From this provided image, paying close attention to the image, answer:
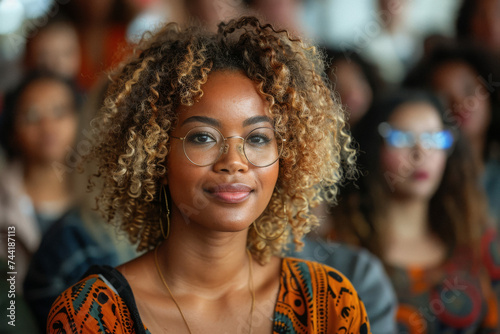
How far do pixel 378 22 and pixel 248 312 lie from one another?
2.15 m

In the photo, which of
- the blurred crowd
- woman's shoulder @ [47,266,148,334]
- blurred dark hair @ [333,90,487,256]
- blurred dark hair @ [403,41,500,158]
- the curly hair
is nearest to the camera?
woman's shoulder @ [47,266,148,334]

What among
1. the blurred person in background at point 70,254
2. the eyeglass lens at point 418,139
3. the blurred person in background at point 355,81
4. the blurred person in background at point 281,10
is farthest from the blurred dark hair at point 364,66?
the blurred person in background at point 70,254

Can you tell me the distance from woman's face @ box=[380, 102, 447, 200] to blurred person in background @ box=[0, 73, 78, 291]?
152 centimetres

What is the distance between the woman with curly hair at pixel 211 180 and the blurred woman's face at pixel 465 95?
168 cm

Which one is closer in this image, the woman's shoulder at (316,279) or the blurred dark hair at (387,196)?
the woman's shoulder at (316,279)

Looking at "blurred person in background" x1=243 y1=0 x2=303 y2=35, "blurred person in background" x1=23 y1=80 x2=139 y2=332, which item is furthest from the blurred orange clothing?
"blurred person in background" x1=243 y1=0 x2=303 y2=35

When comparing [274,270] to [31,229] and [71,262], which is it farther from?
[31,229]

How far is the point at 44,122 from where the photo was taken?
2.76 m

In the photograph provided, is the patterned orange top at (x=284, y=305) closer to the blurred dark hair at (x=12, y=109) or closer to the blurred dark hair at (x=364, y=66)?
the blurred dark hair at (x=12, y=109)

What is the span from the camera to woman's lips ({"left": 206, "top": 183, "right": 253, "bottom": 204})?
134 cm

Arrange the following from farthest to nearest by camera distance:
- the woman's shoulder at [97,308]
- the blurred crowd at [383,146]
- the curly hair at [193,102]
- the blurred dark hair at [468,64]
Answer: the blurred dark hair at [468,64]
the blurred crowd at [383,146]
the curly hair at [193,102]
the woman's shoulder at [97,308]

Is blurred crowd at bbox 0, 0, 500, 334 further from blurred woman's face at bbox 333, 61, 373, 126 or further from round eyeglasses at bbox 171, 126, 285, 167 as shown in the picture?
round eyeglasses at bbox 171, 126, 285, 167

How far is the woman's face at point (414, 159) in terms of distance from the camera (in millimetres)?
2754

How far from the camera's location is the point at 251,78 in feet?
4.67
